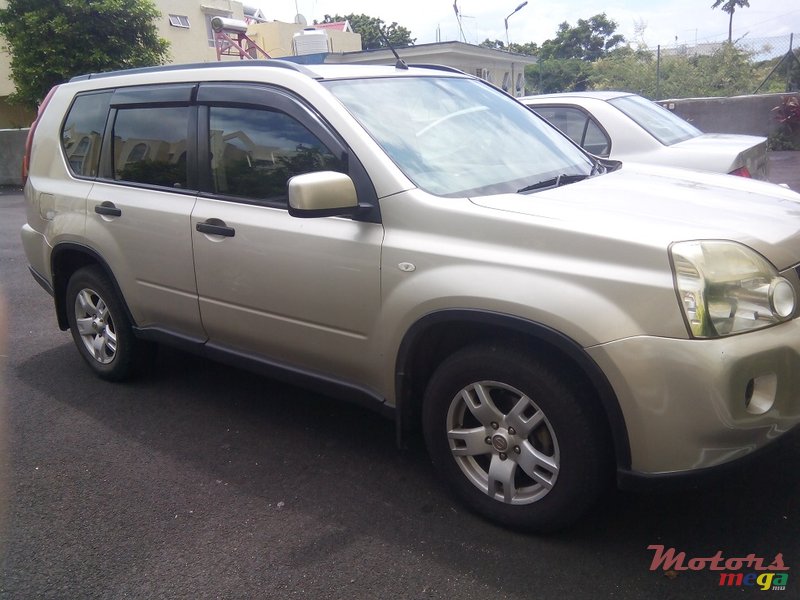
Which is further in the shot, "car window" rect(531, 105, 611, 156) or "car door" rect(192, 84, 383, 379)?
"car window" rect(531, 105, 611, 156)

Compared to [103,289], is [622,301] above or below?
above

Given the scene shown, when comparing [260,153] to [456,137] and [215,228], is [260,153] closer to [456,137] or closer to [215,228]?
[215,228]

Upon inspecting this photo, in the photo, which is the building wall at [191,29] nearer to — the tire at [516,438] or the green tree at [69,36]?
the green tree at [69,36]

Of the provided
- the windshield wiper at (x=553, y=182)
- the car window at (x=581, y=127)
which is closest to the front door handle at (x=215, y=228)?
the windshield wiper at (x=553, y=182)

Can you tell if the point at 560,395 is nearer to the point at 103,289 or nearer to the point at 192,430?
the point at 192,430

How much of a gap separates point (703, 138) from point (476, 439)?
5.00 metres

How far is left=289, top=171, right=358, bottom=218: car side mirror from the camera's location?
2.92 meters

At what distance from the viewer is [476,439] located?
2.92m

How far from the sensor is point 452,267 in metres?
2.82

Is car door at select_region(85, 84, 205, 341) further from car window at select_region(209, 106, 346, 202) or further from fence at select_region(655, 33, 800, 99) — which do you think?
fence at select_region(655, 33, 800, 99)

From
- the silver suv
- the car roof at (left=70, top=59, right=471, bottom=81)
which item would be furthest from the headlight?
the car roof at (left=70, top=59, right=471, bottom=81)

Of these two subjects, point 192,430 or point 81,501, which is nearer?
point 81,501

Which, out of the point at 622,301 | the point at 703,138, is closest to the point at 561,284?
the point at 622,301

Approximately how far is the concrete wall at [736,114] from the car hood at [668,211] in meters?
12.0
